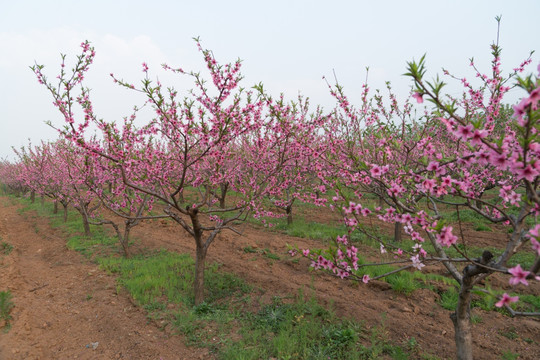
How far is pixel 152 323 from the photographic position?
511cm

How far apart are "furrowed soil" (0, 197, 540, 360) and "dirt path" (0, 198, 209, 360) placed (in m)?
0.02

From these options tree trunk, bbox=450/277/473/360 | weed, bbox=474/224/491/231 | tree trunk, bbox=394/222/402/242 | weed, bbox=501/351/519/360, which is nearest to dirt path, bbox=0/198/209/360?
tree trunk, bbox=450/277/473/360

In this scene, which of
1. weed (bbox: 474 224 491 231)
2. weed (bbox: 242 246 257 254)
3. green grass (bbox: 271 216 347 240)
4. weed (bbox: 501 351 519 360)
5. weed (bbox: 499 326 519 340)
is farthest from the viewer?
weed (bbox: 474 224 491 231)

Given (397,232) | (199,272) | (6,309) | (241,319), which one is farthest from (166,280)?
(397,232)

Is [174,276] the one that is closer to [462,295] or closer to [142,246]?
[142,246]

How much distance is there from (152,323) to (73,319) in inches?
64.9

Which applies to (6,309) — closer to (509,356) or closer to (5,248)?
(5,248)

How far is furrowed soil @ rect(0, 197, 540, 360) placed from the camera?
4.38 metres

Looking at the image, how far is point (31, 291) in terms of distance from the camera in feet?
21.6

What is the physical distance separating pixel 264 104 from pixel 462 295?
4388 millimetres

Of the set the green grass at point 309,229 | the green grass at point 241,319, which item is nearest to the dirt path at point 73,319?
the green grass at point 241,319

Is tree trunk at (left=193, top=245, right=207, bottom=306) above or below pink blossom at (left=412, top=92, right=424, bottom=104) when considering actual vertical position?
below

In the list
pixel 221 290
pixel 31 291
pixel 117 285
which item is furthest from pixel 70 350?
pixel 31 291

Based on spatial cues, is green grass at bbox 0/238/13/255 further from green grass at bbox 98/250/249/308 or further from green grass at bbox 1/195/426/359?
green grass at bbox 1/195/426/359
